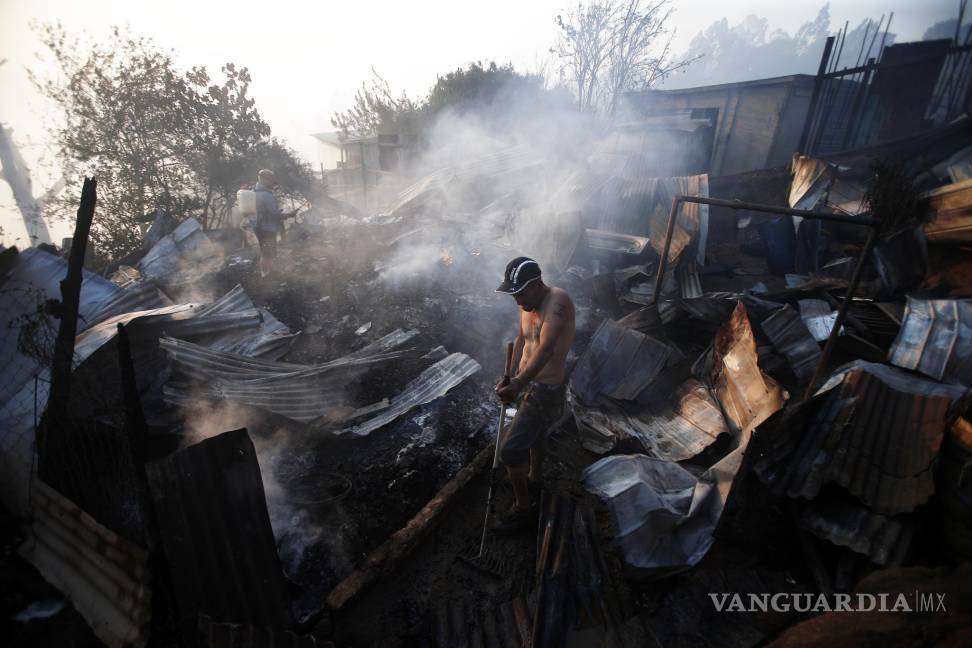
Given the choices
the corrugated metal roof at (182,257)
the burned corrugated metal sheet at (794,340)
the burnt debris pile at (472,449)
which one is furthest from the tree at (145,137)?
the burned corrugated metal sheet at (794,340)

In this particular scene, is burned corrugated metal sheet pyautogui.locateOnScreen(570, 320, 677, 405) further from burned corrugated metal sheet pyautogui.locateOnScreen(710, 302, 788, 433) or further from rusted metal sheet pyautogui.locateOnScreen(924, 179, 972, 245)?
rusted metal sheet pyautogui.locateOnScreen(924, 179, 972, 245)

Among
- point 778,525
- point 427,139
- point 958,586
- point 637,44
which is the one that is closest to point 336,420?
point 778,525

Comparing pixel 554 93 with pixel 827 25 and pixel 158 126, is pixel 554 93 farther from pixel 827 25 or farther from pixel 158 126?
pixel 827 25

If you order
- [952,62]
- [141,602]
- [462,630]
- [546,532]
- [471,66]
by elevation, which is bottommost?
[462,630]

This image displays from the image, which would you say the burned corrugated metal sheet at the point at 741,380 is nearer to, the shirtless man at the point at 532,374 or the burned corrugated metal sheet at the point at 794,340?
the burned corrugated metal sheet at the point at 794,340

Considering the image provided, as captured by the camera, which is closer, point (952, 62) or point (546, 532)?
point (546, 532)

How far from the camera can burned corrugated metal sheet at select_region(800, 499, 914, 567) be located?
8.43ft

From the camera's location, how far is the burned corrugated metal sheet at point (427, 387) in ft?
14.4

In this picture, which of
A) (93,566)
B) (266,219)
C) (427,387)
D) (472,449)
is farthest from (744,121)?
(93,566)

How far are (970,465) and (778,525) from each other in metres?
1.22

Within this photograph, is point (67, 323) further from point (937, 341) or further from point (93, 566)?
point (937, 341)

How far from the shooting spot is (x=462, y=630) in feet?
9.02

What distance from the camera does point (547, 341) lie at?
313cm

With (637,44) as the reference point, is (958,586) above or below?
below
